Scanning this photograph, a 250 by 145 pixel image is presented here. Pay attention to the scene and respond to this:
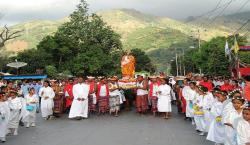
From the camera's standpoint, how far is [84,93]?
17.1 meters

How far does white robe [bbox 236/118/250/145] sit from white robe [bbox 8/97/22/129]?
745cm

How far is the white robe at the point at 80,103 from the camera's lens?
16.7 metres

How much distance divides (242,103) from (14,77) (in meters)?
29.8

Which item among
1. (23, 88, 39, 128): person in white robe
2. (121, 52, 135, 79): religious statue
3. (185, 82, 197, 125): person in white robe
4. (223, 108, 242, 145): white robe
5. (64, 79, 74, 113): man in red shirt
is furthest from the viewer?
(121, 52, 135, 79): religious statue

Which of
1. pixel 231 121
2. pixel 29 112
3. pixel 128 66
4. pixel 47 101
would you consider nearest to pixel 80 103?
pixel 47 101

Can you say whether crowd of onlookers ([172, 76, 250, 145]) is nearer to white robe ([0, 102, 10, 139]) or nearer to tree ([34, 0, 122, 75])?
white robe ([0, 102, 10, 139])

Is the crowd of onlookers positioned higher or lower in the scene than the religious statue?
lower

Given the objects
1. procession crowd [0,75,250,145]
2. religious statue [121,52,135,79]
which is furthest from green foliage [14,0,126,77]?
procession crowd [0,75,250,145]

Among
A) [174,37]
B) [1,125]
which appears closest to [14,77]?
[1,125]

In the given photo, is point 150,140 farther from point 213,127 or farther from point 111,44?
point 111,44

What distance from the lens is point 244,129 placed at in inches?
284

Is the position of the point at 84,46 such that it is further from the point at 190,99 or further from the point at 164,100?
the point at 190,99

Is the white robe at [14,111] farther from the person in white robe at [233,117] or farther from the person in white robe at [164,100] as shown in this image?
the person in white robe at [233,117]

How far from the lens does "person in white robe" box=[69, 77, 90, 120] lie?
659 inches
